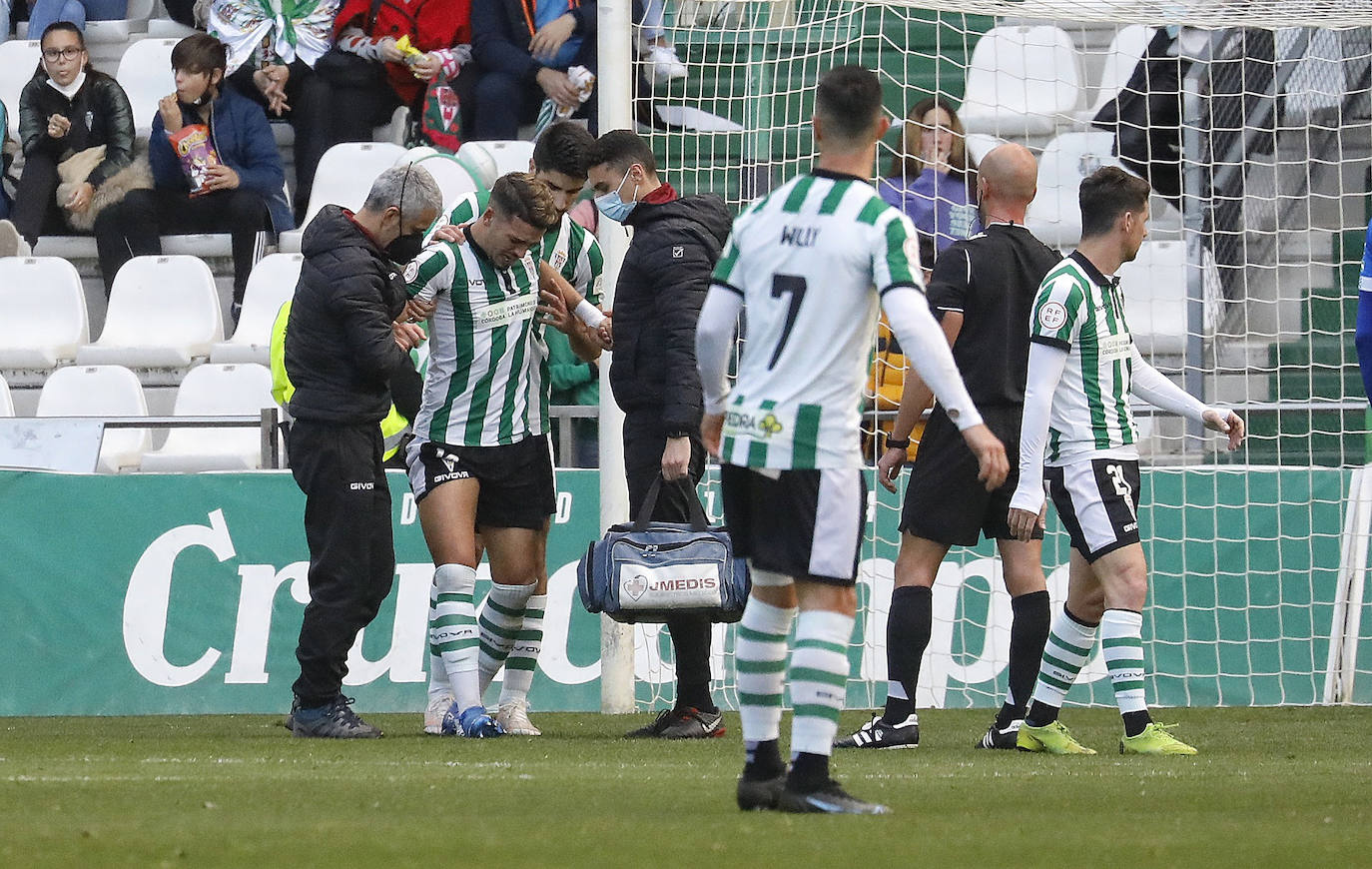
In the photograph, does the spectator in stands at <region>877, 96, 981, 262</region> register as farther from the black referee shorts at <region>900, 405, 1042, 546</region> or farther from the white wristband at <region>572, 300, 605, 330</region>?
the black referee shorts at <region>900, 405, 1042, 546</region>

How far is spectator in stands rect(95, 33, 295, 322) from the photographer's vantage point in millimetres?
12781

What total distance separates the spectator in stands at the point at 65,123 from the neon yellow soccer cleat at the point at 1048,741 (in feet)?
29.3

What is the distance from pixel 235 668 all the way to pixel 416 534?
1076 millimetres

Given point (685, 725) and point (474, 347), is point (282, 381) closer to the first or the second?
point (474, 347)

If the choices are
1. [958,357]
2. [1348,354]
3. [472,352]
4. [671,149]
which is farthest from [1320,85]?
[472,352]

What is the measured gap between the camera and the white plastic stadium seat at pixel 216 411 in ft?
36.3

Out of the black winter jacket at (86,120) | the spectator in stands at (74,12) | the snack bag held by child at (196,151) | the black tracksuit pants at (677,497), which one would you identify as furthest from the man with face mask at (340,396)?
the spectator in stands at (74,12)

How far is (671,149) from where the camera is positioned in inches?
388

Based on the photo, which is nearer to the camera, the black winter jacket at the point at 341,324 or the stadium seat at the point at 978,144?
the black winter jacket at the point at 341,324

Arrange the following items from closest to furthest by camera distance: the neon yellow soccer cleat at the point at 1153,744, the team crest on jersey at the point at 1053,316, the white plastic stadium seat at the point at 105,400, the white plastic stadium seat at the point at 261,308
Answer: the team crest on jersey at the point at 1053,316, the neon yellow soccer cleat at the point at 1153,744, the white plastic stadium seat at the point at 105,400, the white plastic stadium seat at the point at 261,308

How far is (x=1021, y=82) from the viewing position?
11602 mm

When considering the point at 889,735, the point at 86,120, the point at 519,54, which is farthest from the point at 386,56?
the point at 889,735

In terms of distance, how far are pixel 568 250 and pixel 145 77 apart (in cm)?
823

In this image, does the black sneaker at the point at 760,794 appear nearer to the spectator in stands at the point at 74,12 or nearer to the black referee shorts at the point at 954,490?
the black referee shorts at the point at 954,490
